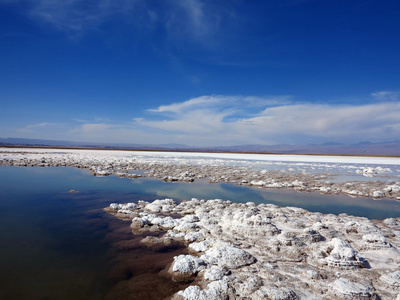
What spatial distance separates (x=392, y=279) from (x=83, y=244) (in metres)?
5.33

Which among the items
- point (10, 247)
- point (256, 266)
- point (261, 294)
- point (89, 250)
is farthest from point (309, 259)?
point (10, 247)

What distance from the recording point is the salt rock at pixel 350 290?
9.61 feet

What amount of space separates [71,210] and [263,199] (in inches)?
265

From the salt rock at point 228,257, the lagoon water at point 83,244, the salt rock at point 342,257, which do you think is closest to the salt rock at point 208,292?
the lagoon water at point 83,244

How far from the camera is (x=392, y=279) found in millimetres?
3240

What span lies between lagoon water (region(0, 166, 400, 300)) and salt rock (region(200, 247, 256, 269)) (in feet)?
2.35

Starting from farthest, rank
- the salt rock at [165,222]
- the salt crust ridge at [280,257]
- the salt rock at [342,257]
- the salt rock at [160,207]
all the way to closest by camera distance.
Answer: the salt rock at [160,207]
the salt rock at [165,222]
the salt rock at [342,257]
the salt crust ridge at [280,257]

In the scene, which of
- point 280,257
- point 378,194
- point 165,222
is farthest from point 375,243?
point 378,194

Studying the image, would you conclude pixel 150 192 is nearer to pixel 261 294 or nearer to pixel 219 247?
pixel 219 247

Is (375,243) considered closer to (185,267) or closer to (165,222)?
(185,267)

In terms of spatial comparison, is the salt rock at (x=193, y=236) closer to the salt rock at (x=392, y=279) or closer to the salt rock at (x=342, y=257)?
the salt rock at (x=342, y=257)

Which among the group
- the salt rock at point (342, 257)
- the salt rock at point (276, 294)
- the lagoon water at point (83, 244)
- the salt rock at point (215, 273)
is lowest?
the lagoon water at point (83, 244)

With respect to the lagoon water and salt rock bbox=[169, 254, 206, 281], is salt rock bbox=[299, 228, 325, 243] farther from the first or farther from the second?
the lagoon water

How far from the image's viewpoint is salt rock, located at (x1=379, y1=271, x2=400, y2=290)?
3.16 metres
